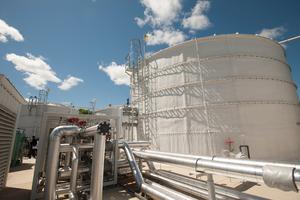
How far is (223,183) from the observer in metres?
7.39

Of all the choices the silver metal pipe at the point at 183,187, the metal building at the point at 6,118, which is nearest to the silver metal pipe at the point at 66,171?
the metal building at the point at 6,118

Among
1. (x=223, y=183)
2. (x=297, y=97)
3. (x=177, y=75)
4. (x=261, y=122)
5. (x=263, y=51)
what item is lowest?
(x=223, y=183)

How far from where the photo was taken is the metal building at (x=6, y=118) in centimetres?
634

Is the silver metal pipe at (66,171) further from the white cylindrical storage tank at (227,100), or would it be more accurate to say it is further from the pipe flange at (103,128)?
the white cylindrical storage tank at (227,100)

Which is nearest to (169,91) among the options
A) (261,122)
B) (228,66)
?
(228,66)

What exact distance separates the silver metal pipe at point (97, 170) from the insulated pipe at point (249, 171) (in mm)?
2128

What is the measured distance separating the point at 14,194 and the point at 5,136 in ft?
7.69

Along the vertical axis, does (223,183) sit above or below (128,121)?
below

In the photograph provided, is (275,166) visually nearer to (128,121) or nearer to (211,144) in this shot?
(211,144)

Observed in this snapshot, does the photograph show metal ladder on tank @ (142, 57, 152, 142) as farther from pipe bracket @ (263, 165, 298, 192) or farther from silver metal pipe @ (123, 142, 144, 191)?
pipe bracket @ (263, 165, 298, 192)

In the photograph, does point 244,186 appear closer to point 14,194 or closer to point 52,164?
point 52,164

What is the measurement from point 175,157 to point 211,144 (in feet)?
30.1

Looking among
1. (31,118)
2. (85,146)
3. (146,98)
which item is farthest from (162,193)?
(31,118)

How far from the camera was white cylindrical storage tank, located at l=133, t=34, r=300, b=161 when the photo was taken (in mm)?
12914
